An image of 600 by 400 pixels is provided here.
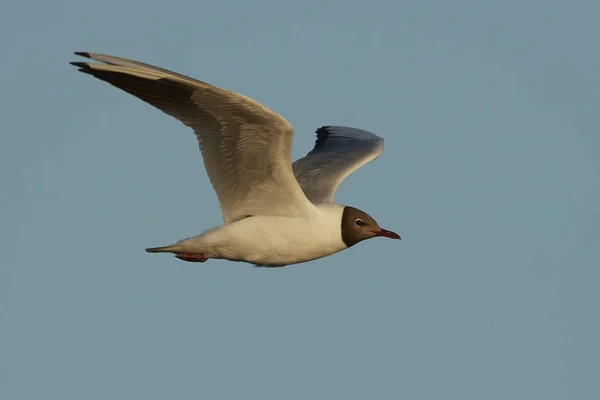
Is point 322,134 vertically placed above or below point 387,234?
above

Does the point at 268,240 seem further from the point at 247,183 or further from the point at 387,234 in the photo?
the point at 387,234

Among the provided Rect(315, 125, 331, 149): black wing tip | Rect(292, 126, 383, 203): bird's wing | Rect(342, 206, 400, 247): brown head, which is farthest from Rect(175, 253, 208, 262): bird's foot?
Rect(315, 125, 331, 149): black wing tip

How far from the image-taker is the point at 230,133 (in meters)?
12.6

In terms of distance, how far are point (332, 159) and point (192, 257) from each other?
3.48 m

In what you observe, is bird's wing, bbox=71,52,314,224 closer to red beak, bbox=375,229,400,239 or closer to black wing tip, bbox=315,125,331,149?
red beak, bbox=375,229,400,239

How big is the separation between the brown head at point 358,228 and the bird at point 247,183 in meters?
0.01

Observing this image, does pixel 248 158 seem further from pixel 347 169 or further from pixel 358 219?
pixel 347 169

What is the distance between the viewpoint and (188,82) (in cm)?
1177

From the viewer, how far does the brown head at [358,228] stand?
1405 centimetres

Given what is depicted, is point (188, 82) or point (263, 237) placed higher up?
point (188, 82)

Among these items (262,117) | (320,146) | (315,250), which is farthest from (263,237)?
(320,146)

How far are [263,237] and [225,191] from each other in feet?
2.21

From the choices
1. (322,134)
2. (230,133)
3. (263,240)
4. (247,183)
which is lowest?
(263,240)

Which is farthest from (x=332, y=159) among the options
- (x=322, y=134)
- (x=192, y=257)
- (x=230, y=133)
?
(x=230, y=133)
